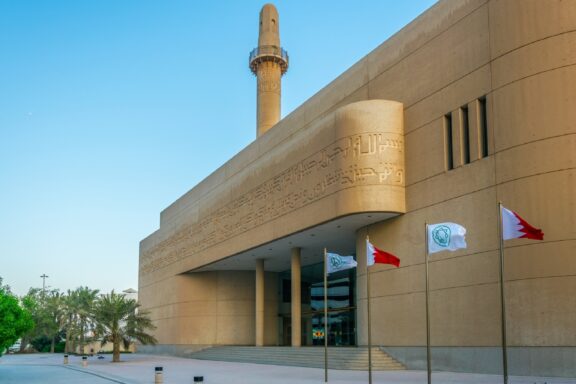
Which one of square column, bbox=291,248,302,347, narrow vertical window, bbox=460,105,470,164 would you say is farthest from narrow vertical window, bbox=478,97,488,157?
square column, bbox=291,248,302,347

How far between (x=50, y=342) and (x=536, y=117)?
7919 cm

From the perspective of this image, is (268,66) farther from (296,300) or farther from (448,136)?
(448,136)

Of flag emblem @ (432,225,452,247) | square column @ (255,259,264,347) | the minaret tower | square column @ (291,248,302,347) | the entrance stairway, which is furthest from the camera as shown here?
the minaret tower

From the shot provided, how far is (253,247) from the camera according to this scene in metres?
48.2

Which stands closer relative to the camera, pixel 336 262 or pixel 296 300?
pixel 336 262

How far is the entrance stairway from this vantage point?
33.2 metres

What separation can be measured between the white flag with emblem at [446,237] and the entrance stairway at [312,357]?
45.0ft

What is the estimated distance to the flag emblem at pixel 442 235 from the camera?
20.4 m

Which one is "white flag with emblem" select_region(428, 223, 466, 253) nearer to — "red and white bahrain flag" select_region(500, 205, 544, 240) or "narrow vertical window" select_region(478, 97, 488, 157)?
"red and white bahrain flag" select_region(500, 205, 544, 240)

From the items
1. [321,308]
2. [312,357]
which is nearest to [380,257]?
[312,357]

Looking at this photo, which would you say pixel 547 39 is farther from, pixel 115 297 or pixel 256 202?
pixel 115 297

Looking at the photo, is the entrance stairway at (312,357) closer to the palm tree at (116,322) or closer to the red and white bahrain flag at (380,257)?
the palm tree at (116,322)

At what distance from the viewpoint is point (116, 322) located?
5419 centimetres

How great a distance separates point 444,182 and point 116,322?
33.3 metres
